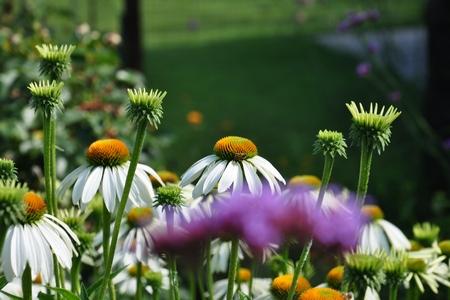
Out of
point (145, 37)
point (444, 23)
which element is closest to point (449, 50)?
point (444, 23)

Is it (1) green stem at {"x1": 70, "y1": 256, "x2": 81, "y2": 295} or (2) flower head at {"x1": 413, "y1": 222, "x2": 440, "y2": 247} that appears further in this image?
(2) flower head at {"x1": 413, "y1": 222, "x2": 440, "y2": 247}

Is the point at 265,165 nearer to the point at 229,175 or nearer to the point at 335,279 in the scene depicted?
the point at 229,175

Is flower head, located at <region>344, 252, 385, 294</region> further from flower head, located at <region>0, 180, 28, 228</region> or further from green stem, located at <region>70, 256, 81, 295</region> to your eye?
green stem, located at <region>70, 256, 81, 295</region>

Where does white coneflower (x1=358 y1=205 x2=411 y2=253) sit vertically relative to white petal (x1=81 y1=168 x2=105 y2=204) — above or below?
below

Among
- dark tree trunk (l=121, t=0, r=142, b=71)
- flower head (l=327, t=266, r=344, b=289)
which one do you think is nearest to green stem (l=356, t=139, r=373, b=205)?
flower head (l=327, t=266, r=344, b=289)

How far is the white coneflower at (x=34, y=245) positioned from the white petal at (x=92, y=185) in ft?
Answer: 0.31

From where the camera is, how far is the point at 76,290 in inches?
45.4

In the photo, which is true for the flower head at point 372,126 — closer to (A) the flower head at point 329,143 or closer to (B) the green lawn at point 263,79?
(A) the flower head at point 329,143

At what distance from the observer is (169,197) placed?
1.08m

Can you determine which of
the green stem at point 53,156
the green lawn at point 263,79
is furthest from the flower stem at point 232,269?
the green lawn at point 263,79

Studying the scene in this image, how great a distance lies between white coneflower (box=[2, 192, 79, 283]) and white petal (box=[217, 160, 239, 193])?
0.66 feet

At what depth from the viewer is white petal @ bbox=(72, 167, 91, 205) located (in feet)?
3.51

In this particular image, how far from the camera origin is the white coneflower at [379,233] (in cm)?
150

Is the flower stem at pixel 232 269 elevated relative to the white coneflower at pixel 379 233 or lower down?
elevated
